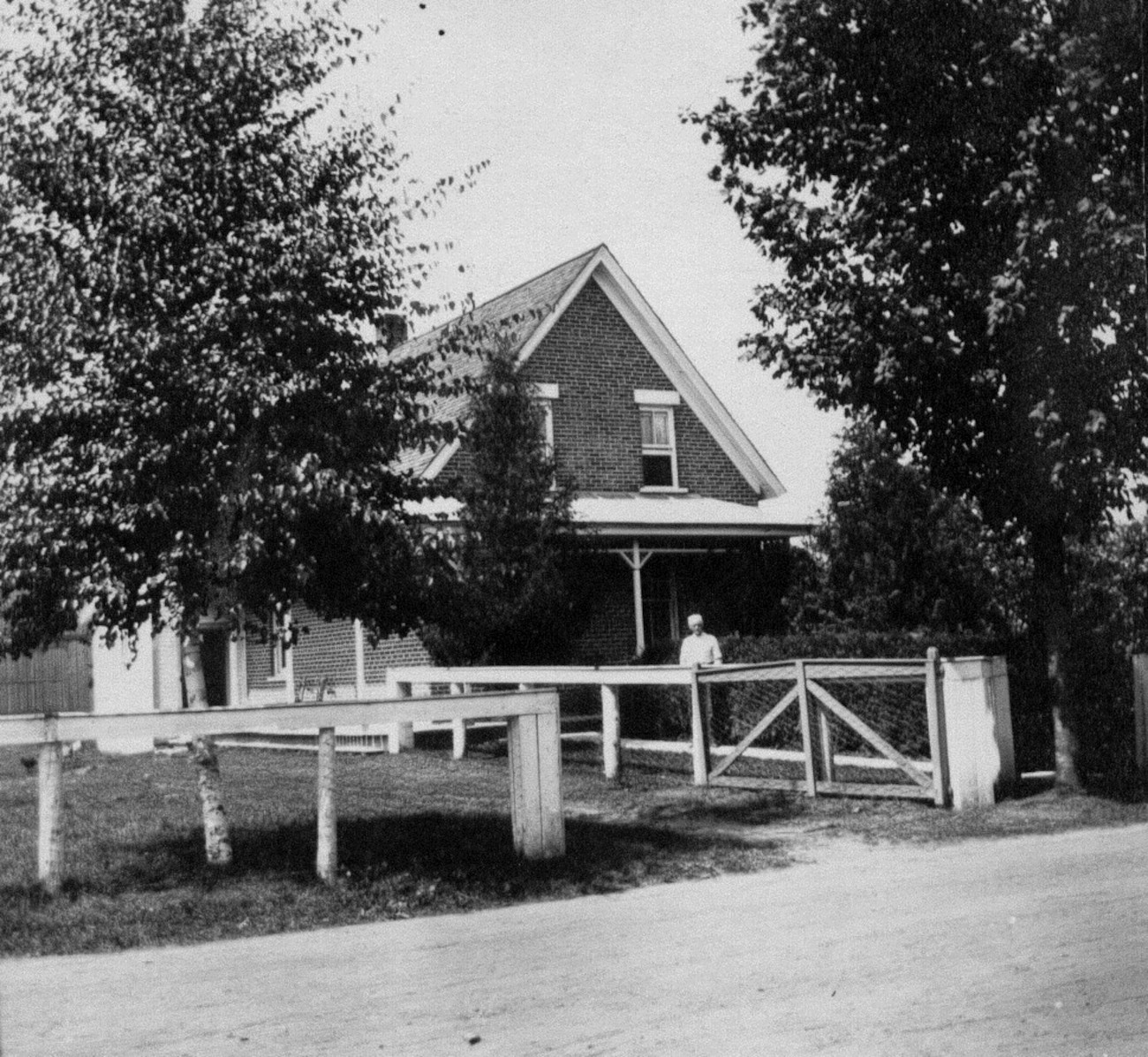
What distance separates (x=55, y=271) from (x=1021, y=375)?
753cm

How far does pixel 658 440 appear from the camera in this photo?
24.9 meters

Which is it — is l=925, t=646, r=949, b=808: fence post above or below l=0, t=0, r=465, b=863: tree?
below

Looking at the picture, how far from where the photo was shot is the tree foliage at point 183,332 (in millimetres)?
8703

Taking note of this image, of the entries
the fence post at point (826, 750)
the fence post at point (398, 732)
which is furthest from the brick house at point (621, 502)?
the fence post at point (826, 750)

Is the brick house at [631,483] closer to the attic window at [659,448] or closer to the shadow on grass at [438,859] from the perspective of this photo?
the attic window at [659,448]

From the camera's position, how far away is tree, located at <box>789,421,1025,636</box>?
1842 cm

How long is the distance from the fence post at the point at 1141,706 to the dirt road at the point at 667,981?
507cm

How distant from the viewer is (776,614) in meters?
22.8

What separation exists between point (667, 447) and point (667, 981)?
62.3ft

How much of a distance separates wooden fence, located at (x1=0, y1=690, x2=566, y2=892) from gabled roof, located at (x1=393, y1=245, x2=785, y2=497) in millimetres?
13454

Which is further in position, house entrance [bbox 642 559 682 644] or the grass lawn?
house entrance [bbox 642 559 682 644]

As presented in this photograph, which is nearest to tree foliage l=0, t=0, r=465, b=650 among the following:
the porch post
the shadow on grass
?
the shadow on grass

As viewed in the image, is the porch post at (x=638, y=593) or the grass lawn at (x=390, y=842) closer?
the grass lawn at (x=390, y=842)

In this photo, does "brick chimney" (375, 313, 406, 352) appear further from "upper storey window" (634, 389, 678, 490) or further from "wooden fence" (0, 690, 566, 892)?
"upper storey window" (634, 389, 678, 490)
